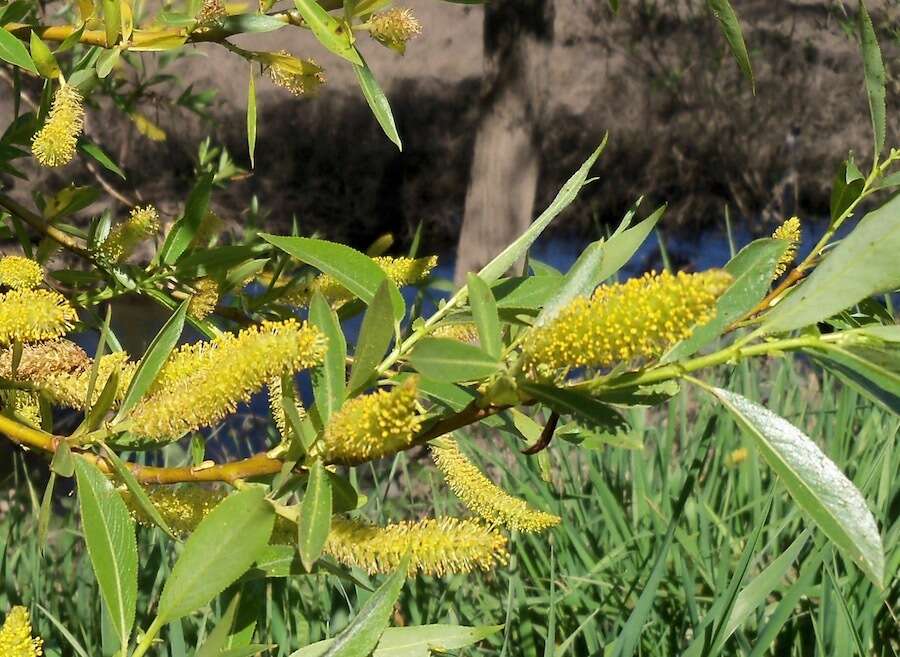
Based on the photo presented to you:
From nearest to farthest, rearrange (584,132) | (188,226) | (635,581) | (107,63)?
(107,63), (188,226), (635,581), (584,132)

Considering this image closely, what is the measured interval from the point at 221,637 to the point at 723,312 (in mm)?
265

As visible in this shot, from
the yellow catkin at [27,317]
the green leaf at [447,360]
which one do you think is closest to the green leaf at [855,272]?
the green leaf at [447,360]

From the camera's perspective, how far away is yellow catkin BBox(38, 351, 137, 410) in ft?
1.87

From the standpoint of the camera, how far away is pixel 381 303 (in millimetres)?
447

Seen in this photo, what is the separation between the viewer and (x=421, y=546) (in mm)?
469

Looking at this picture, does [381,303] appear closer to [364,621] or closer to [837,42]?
[364,621]

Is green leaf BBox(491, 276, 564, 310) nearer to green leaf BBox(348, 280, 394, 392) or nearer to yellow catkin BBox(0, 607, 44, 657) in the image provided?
green leaf BBox(348, 280, 394, 392)

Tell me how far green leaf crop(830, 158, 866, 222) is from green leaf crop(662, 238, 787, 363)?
0.15 metres

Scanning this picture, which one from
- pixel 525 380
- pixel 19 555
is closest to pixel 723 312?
pixel 525 380

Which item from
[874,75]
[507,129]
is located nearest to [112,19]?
[874,75]

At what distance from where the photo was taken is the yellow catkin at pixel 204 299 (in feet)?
2.50

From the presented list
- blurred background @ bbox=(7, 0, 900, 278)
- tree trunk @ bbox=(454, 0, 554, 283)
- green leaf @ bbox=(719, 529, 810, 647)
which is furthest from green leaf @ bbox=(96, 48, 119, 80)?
blurred background @ bbox=(7, 0, 900, 278)

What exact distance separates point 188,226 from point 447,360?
0.42 meters

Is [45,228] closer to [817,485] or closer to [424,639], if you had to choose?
[424,639]
